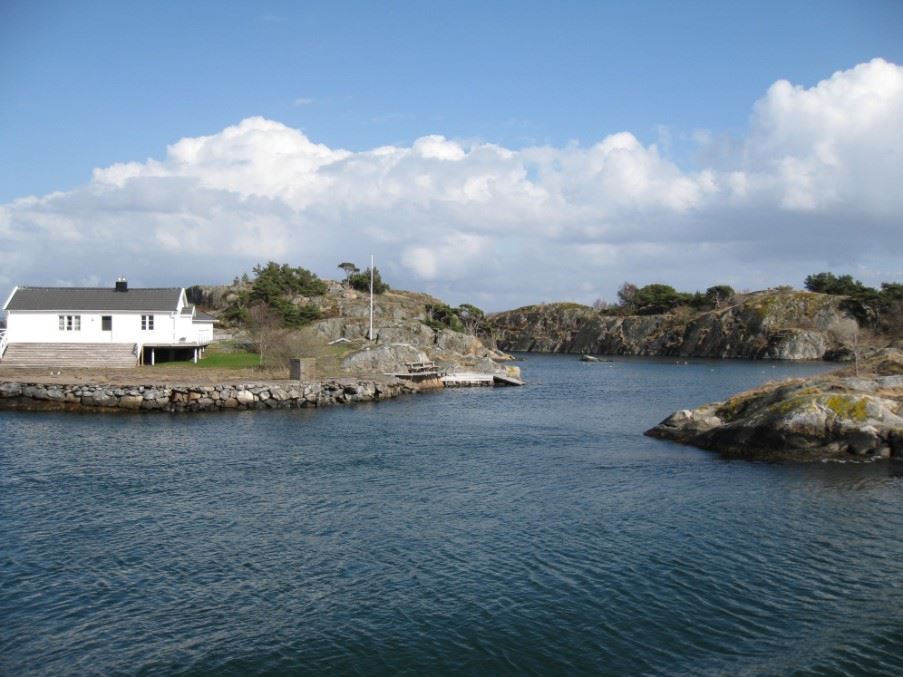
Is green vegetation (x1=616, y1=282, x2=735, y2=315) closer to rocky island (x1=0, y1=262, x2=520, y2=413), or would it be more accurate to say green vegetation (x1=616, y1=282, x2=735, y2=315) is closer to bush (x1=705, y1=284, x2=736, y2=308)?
bush (x1=705, y1=284, x2=736, y2=308)

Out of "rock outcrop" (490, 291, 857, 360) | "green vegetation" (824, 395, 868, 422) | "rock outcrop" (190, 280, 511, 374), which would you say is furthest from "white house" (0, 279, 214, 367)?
"rock outcrop" (490, 291, 857, 360)

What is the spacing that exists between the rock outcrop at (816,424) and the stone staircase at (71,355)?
146 ft

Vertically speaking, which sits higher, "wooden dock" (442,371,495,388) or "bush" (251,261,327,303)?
"bush" (251,261,327,303)

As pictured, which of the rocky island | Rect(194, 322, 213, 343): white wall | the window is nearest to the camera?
the rocky island

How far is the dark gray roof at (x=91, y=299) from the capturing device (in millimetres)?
61938

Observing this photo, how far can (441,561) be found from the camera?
64.6ft

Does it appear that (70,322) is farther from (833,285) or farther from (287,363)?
(833,285)

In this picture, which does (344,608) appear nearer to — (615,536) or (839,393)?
(615,536)

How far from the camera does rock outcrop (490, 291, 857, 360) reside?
441 ft

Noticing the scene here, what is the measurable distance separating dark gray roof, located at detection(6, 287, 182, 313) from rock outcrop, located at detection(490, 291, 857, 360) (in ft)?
321

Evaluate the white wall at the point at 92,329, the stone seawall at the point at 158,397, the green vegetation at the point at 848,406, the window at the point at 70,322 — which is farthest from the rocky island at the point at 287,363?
the green vegetation at the point at 848,406

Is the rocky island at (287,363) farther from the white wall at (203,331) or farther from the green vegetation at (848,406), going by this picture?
the green vegetation at (848,406)

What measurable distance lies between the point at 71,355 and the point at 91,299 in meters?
5.51

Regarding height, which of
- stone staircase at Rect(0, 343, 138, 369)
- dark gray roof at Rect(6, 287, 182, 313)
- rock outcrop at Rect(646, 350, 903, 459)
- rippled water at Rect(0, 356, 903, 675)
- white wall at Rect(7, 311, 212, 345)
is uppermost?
dark gray roof at Rect(6, 287, 182, 313)
